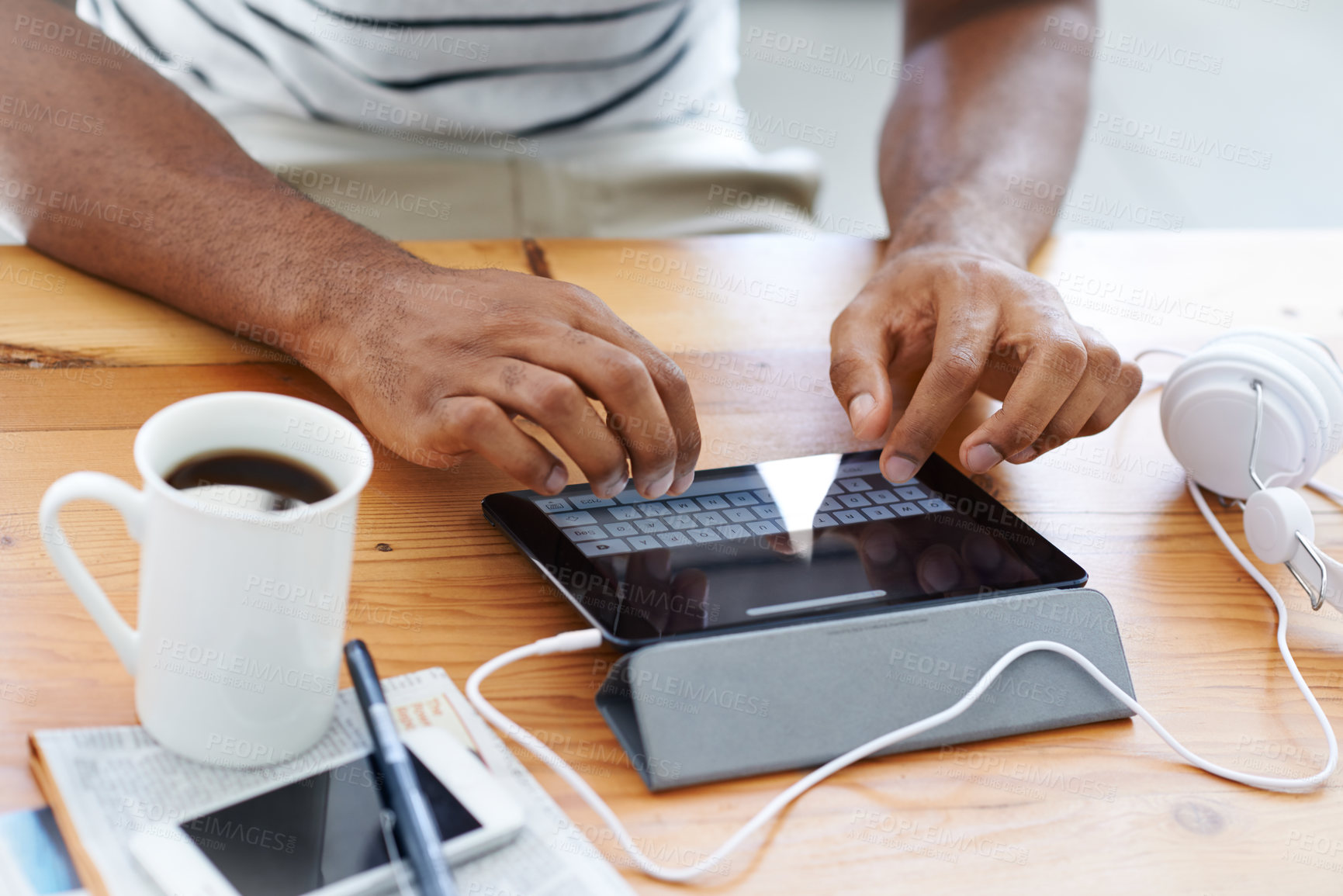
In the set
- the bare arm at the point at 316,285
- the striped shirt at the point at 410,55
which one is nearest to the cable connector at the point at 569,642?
the bare arm at the point at 316,285

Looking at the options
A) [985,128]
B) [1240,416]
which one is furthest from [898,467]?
[985,128]

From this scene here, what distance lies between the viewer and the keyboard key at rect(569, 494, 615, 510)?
61 cm

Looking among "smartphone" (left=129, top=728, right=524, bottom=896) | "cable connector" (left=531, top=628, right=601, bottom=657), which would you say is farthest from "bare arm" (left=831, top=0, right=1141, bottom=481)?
"smartphone" (left=129, top=728, right=524, bottom=896)

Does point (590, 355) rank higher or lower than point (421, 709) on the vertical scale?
higher

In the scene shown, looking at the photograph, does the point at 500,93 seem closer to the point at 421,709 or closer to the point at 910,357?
the point at 910,357

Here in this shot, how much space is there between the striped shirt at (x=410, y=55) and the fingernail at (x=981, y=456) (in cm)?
64

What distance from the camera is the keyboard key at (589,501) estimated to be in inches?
24.2

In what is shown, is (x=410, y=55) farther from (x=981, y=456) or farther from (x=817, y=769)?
(x=817, y=769)

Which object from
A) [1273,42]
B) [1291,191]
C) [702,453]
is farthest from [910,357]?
[1273,42]

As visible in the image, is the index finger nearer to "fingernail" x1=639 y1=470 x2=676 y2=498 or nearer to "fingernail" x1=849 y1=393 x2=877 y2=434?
"fingernail" x1=849 y1=393 x2=877 y2=434

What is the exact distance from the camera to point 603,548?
0.57m

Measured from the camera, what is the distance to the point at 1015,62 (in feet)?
3.76

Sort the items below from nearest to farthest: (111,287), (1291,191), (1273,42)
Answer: (111,287) → (1291,191) → (1273,42)

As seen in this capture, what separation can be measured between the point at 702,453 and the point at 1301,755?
369 millimetres
